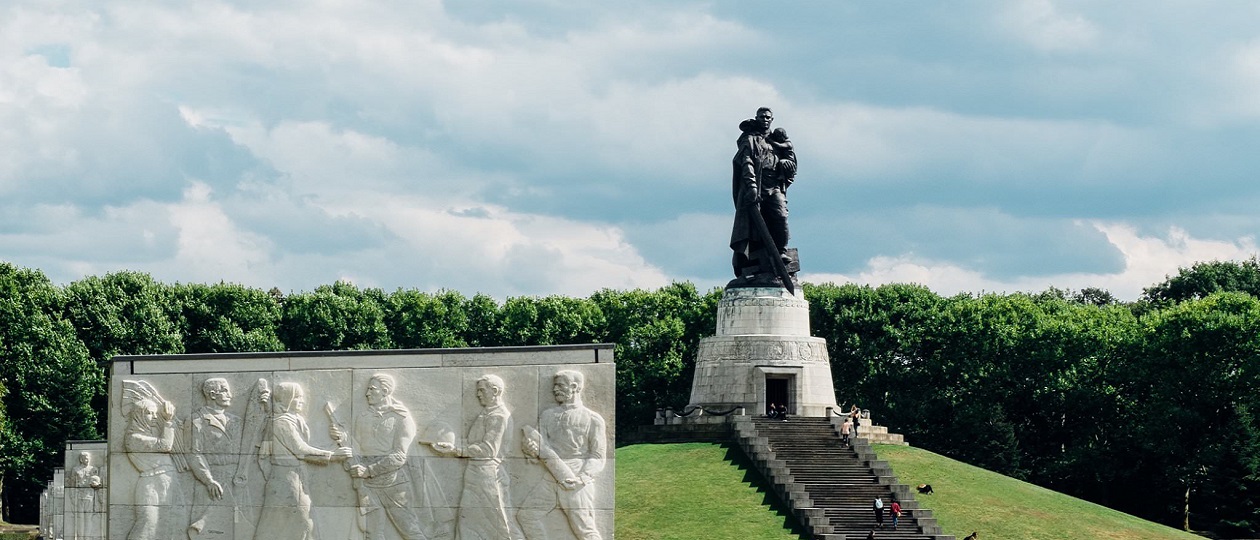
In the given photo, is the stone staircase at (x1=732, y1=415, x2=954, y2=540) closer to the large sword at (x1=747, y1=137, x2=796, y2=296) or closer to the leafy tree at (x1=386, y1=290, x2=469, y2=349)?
the large sword at (x1=747, y1=137, x2=796, y2=296)

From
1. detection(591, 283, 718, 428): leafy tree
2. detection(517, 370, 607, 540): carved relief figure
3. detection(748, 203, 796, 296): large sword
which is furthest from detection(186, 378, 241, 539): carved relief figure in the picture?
detection(591, 283, 718, 428): leafy tree

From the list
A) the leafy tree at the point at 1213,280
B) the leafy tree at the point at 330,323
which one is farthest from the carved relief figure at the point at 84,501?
the leafy tree at the point at 1213,280

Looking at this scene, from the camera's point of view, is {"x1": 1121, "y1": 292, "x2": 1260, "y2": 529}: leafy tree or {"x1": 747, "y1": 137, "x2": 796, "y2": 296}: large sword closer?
{"x1": 747, "y1": 137, "x2": 796, "y2": 296}: large sword

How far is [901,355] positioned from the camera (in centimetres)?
6831

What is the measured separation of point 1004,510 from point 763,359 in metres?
10.2

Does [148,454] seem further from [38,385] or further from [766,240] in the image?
[38,385]

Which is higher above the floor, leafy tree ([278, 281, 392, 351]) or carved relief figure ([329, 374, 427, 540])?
leafy tree ([278, 281, 392, 351])

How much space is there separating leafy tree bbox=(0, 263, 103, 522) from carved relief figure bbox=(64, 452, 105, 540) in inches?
1030

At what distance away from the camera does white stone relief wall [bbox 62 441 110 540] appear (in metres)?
27.0

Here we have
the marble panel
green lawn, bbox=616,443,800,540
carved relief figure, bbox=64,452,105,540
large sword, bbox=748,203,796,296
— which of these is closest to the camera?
carved relief figure, bbox=64,452,105,540

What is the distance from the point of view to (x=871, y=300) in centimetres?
6844

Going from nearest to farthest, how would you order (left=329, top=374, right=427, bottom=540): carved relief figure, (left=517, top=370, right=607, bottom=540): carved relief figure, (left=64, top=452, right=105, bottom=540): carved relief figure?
1. (left=517, top=370, right=607, bottom=540): carved relief figure
2. (left=329, top=374, right=427, bottom=540): carved relief figure
3. (left=64, top=452, right=105, bottom=540): carved relief figure

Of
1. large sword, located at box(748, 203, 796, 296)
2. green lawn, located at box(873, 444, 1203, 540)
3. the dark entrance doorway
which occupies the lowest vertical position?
green lawn, located at box(873, 444, 1203, 540)

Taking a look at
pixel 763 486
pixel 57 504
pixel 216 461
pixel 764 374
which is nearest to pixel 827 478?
pixel 763 486
